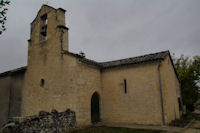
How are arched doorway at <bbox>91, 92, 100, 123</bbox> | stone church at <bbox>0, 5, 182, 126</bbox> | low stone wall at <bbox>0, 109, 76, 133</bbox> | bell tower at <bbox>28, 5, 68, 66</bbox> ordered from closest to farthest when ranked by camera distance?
low stone wall at <bbox>0, 109, 76, 133</bbox> < stone church at <bbox>0, 5, 182, 126</bbox> < bell tower at <bbox>28, 5, 68, 66</bbox> < arched doorway at <bbox>91, 92, 100, 123</bbox>

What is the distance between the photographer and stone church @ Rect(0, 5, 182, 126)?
10.2 metres

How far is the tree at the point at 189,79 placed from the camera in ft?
67.7

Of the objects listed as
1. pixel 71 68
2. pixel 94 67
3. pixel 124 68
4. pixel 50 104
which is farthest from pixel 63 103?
pixel 124 68

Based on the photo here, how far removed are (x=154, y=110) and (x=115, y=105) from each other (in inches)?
115

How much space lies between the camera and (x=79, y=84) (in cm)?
1016

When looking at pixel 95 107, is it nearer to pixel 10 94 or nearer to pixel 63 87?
pixel 63 87

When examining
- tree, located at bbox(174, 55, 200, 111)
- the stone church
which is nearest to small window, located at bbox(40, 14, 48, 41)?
the stone church

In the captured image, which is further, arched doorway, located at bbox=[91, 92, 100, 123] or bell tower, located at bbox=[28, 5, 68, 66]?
arched doorway, located at bbox=[91, 92, 100, 123]

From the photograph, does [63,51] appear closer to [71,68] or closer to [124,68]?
[71,68]

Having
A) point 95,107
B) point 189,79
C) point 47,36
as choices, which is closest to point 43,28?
point 47,36

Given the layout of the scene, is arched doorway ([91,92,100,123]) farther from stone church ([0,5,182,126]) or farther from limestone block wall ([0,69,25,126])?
limestone block wall ([0,69,25,126])

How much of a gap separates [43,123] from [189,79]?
2156 centimetres

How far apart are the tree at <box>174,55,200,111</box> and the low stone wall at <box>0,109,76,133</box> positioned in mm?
17547

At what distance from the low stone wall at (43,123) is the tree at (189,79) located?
1755cm
